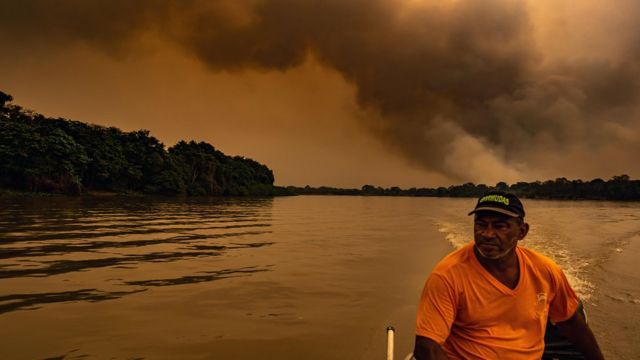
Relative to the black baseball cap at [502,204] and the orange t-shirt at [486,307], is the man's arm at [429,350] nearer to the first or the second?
the orange t-shirt at [486,307]

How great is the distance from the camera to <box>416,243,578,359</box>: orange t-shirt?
10.2 ft

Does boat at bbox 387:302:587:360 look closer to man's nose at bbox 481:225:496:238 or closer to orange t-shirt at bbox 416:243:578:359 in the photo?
orange t-shirt at bbox 416:243:578:359

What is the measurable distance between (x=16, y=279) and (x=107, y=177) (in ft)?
234

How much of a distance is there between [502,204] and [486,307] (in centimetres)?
81

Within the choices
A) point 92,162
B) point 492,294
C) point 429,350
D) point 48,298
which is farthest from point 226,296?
point 92,162

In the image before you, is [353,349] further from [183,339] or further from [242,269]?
[242,269]

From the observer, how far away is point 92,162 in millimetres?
70250

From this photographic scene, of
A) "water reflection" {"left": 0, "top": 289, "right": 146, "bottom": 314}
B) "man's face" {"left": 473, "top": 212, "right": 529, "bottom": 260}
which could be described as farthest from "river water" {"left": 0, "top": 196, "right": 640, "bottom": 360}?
"man's face" {"left": 473, "top": 212, "right": 529, "bottom": 260}

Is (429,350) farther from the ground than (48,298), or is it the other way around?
(429,350)

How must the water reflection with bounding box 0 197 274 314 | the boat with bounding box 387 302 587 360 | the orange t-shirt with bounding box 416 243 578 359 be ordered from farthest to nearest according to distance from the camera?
the water reflection with bounding box 0 197 274 314, the boat with bounding box 387 302 587 360, the orange t-shirt with bounding box 416 243 578 359

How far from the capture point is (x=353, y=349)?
6.14 m

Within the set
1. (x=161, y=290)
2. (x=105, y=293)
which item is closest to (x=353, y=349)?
(x=161, y=290)

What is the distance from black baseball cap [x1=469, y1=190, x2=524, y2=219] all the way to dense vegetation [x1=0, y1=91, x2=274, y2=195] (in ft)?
216

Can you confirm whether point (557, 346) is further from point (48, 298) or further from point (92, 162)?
point (92, 162)
